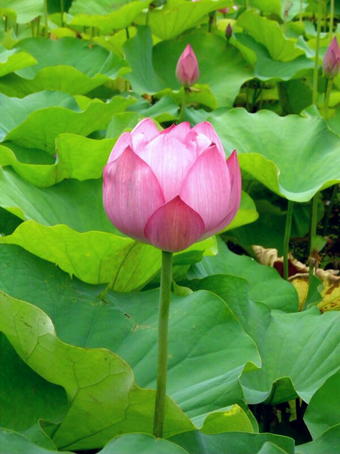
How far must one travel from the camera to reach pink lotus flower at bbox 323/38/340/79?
5.64ft

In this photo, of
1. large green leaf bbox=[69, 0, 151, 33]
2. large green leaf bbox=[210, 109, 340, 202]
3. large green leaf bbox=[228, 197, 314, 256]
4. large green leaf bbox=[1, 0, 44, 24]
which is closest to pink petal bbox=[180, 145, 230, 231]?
large green leaf bbox=[210, 109, 340, 202]

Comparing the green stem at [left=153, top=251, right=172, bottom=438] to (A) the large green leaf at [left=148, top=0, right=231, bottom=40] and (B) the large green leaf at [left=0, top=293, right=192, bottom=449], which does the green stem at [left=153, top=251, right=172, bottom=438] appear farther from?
(A) the large green leaf at [left=148, top=0, right=231, bottom=40]

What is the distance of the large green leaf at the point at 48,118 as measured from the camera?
141 centimetres

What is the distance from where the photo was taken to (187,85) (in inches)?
71.1

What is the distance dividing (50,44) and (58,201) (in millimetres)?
1074

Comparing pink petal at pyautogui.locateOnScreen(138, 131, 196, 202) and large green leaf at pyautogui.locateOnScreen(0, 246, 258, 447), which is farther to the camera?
large green leaf at pyautogui.locateOnScreen(0, 246, 258, 447)

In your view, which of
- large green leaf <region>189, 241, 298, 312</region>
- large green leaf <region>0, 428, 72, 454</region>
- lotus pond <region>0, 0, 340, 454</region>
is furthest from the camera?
large green leaf <region>189, 241, 298, 312</region>

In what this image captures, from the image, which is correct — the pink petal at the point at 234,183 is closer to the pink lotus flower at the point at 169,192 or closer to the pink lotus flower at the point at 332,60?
the pink lotus flower at the point at 169,192

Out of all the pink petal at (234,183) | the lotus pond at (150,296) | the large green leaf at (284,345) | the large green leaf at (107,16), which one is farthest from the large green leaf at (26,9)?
the pink petal at (234,183)

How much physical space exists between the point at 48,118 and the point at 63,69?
46 centimetres

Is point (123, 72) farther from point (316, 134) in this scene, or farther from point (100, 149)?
point (100, 149)

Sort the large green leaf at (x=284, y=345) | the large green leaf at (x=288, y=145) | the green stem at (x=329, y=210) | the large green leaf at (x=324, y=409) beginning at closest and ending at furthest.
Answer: the large green leaf at (x=324, y=409) < the large green leaf at (x=284, y=345) < the large green leaf at (x=288, y=145) < the green stem at (x=329, y=210)

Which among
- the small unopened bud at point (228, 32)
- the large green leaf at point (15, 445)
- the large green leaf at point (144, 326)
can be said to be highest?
the large green leaf at point (15, 445)

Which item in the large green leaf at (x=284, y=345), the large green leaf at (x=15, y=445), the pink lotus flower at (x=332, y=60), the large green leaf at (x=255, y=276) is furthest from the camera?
the pink lotus flower at (x=332, y=60)
